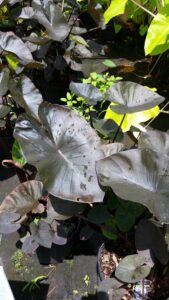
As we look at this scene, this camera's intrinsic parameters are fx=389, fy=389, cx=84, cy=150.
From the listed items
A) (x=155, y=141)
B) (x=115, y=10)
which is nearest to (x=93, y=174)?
(x=155, y=141)

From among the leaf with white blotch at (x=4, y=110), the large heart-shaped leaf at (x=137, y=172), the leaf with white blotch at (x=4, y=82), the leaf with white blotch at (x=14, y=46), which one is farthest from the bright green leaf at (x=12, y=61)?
the large heart-shaped leaf at (x=137, y=172)

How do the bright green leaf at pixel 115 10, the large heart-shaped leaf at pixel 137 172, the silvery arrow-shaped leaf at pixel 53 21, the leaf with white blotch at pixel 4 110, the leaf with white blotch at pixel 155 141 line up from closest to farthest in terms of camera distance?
the large heart-shaped leaf at pixel 137 172, the leaf with white blotch at pixel 155 141, the leaf with white blotch at pixel 4 110, the silvery arrow-shaped leaf at pixel 53 21, the bright green leaf at pixel 115 10

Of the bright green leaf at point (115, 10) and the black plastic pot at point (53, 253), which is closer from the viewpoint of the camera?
the black plastic pot at point (53, 253)

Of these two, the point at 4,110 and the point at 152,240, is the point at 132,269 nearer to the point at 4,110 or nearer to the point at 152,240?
the point at 152,240

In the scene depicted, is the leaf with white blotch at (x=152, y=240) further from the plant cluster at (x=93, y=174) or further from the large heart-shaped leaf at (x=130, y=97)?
the large heart-shaped leaf at (x=130, y=97)

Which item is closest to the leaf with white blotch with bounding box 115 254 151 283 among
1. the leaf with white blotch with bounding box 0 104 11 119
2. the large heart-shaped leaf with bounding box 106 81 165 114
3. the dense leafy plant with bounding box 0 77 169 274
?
the dense leafy plant with bounding box 0 77 169 274

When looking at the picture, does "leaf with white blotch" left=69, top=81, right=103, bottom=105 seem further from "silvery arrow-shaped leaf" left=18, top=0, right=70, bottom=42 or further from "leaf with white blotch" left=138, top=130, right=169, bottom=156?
"silvery arrow-shaped leaf" left=18, top=0, right=70, bottom=42

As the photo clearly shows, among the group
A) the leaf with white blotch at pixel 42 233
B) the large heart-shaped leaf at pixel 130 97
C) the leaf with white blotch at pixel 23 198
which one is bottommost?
the leaf with white blotch at pixel 42 233
